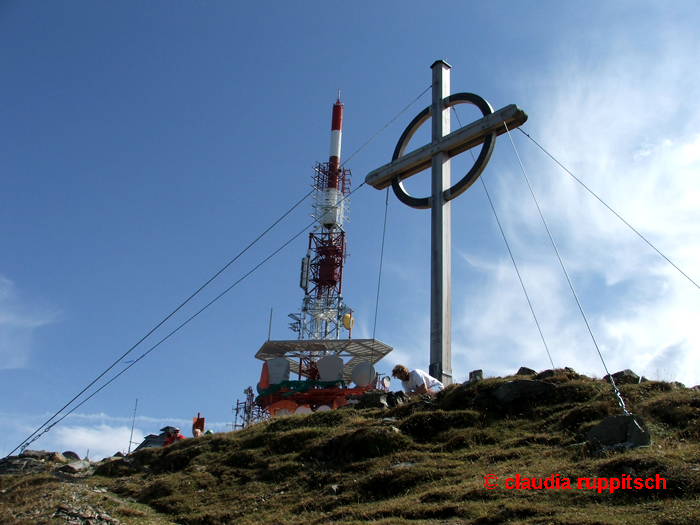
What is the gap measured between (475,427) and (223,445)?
5112 millimetres

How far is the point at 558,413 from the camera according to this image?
32.3ft

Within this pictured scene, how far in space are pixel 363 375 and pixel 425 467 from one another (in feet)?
55.5

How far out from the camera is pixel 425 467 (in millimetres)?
8672

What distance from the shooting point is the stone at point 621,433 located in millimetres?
7727

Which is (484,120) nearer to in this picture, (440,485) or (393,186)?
(393,186)

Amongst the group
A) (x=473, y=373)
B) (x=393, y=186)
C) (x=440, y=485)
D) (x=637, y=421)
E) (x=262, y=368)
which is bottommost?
(x=440, y=485)

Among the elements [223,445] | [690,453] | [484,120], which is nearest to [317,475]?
[223,445]

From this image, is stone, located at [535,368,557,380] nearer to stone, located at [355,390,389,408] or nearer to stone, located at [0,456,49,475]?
stone, located at [355,390,389,408]

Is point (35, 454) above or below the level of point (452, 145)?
below

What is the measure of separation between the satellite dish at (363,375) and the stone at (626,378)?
14764 millimetres

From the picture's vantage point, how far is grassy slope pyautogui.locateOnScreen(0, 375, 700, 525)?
21.3 feet

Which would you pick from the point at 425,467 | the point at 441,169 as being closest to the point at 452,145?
the point at 441,169

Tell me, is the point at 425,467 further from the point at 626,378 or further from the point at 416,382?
the point at 626,378

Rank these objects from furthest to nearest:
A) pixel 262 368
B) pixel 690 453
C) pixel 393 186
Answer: pixel 262 368 → pixel 393 186 → pixel 690 453
